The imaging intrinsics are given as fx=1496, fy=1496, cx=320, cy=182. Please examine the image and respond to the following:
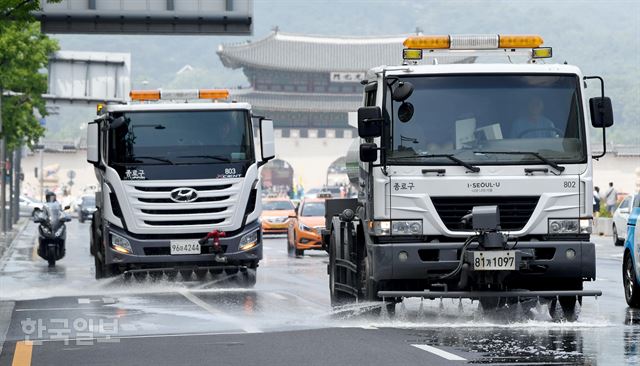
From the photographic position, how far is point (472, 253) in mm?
14719

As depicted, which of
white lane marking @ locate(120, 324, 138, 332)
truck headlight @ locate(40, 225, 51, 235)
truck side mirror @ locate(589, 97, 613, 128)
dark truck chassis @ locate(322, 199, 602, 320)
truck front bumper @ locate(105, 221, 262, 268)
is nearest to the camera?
dark truck chassis @ locate(322, 199, 602, 320)

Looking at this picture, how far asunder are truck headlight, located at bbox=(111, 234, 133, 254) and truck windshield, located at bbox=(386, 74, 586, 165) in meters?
8.01

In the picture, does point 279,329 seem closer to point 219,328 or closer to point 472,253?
point 219,328

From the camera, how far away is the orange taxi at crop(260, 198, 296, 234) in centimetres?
5169

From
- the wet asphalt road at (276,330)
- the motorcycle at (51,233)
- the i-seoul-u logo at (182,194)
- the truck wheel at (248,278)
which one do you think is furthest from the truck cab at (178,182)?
the motorcycle at (51,233)

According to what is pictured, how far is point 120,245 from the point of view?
22250 millimetres

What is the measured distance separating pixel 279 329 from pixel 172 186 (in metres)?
7.56

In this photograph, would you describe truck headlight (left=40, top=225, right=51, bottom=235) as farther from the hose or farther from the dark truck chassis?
the hose

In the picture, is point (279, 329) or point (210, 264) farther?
point (210, 264)

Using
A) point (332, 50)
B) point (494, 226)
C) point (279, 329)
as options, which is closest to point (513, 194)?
point (494, 226)

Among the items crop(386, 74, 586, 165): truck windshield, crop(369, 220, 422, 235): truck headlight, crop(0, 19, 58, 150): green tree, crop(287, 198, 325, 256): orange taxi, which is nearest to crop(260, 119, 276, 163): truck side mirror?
crop(369, 220, 422, 235): truck headlight

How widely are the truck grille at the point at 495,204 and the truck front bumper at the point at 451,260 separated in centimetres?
23

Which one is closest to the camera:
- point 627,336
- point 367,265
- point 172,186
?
point 627,336

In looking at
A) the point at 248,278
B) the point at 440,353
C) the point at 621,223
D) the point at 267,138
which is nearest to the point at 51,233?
the point at 248,278
